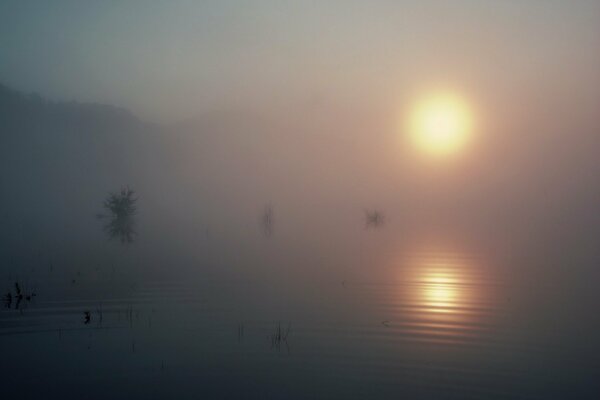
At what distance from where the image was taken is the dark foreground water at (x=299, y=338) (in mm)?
15312

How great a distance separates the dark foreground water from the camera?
1531 cm

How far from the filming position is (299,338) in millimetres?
20312

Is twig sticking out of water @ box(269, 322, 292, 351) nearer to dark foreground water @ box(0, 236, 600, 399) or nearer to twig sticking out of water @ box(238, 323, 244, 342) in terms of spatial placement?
dark foreground water @ box(0, 236, 600, 399)

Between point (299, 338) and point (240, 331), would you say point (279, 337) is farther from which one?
point (240, 331)

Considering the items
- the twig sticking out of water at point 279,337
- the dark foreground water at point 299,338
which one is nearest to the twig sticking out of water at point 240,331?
the dark foreground water at point 299,338

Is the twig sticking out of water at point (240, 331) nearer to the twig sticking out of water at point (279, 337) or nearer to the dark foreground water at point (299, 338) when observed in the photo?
the dark foreground water at point (299, 338)

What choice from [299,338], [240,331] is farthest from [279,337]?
[240,331]

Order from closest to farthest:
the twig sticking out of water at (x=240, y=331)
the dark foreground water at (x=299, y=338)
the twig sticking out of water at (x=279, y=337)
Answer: the dark foreground water at (x=299, y=338) → the twig sticking out of water at (x=279, y=337) → the twig sticking out of water at (x=240, y=331)

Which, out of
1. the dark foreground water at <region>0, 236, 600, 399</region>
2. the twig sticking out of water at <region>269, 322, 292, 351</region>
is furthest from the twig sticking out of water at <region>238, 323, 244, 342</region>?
the twig sticking out of water at <region>269, 322, 292, 351</region>

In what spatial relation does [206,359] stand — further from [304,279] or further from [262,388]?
[304,279]

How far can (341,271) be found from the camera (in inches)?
1474

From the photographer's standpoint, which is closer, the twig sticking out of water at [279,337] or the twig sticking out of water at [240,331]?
the twig sticking out of water at [279,337]

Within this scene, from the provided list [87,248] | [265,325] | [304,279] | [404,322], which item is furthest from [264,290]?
[87,248]

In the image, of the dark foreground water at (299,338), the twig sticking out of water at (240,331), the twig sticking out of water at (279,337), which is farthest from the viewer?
the twig sticking out of water at (240,331)
